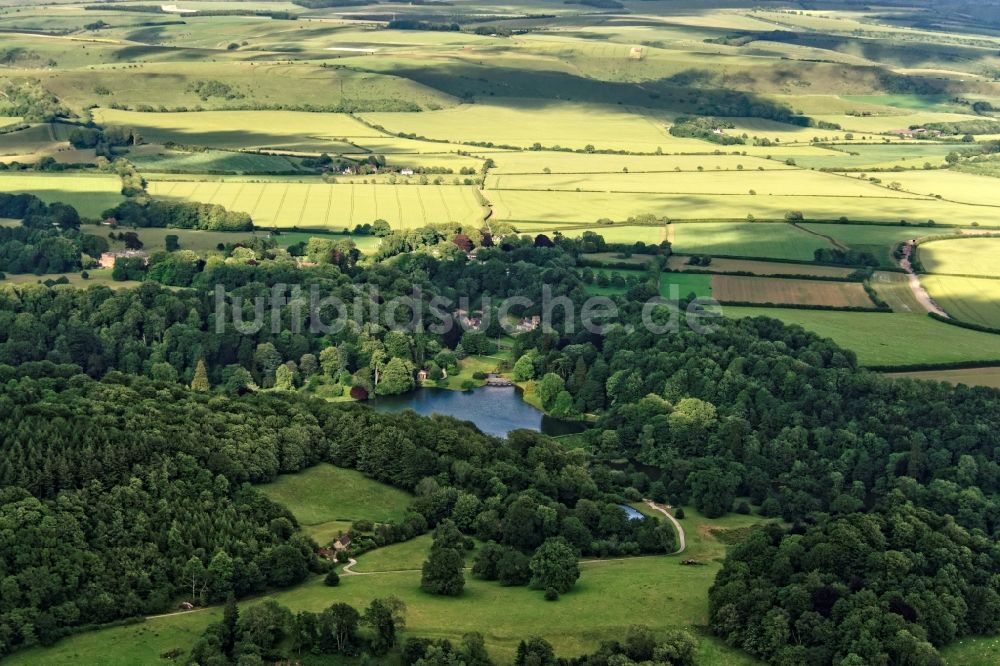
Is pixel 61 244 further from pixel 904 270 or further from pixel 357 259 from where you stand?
pixel 904 270

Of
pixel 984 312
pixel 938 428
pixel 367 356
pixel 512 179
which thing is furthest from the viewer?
pixel 512 179

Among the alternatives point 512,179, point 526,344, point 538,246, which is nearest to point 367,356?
point 526,344

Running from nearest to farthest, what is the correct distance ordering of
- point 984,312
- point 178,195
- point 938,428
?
1. point 938,428
2. point 984,312
3. point 178,195

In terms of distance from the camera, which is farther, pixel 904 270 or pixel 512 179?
pixel 512 179

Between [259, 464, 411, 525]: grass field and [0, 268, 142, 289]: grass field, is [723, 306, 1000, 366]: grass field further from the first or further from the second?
[0, 268, 142, 289]: grass field

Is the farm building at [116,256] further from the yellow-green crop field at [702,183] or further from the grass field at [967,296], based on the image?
the grass field at [967,296]

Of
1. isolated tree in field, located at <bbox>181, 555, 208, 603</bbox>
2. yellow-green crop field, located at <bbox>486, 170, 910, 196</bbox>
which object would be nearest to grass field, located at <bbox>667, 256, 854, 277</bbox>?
yellow-green crop field, located at <bbox>486, 170, 910, 196</bbox>

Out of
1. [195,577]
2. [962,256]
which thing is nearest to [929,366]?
[962,256]
